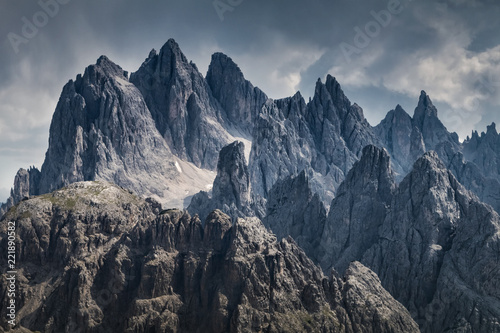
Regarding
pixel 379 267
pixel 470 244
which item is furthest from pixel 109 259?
pixel 470 244

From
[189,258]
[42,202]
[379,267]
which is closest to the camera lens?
[189,258]

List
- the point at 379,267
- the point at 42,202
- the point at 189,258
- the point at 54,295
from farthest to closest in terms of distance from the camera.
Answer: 1. the point at 379,267
2. the point at 42,202
3. the point at 189,258
4. the point at 54,295

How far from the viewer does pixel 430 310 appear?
160 metres

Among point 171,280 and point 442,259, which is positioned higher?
point 442,259

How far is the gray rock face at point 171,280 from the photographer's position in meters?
131

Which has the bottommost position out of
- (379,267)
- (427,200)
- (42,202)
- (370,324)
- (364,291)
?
(370,324)

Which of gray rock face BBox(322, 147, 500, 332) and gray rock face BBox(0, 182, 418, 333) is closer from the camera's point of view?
gray rock face BBox(0, 182, 418, 333)

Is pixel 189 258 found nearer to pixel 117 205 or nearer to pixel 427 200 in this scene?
pixel 117 205

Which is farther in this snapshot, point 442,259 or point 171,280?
point 442,259

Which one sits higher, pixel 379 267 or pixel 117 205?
pixel 117 205

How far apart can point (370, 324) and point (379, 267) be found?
4981 centimetres

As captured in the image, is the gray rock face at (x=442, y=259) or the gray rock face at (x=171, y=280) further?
the gray rock face at (x=442, y=259)

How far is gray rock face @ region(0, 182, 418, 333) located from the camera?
431ft

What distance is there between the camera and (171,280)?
13962 centimetres
